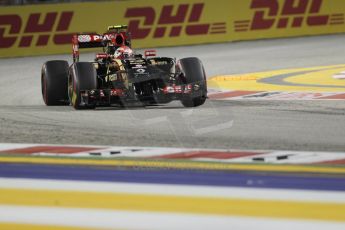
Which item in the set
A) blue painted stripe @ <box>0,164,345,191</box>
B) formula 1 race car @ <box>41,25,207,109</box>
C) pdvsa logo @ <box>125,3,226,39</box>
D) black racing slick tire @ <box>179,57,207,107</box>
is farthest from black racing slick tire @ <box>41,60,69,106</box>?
pdvsa logo @ <box>125,3,226,39</box>

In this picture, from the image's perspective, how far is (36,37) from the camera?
2156 centimetres

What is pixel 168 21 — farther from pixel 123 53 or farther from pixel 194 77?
pixel 194 77

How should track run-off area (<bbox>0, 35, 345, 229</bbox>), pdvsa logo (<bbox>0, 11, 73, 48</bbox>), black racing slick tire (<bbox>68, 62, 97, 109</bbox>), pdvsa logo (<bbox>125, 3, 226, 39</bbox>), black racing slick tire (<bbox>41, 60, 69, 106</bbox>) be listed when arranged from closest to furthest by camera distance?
track run-off area (<bbox>0, 35, 345, 229</bbox>) < black racing slick tire (<bbox>68, 62, 97, 109</bbox>) < black racing slick tire (<bbox>41, 60, 69, 106</bbox>) < pdvsa logo (<bbox>0, 11, 73, 48</bbox>) < pdvsa logo (<bbox>125, 3, 226, 39</bbox>)

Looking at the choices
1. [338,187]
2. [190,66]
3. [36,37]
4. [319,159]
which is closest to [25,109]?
[190,66]

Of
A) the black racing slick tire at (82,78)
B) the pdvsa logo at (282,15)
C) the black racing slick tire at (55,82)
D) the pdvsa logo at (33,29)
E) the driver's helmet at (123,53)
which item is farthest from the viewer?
the pdvsa logo at (282,15)

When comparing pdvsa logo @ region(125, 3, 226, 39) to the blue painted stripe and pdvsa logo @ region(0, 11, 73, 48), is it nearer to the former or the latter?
pdvsa logo @ region(0, 11, 73, 48)

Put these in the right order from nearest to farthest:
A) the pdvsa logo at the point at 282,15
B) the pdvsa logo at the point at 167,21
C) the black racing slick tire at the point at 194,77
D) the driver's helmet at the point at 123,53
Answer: the black racing slick tire at the point at 194,77
the driver's helmet at the point at 123,53
the pdvsa logo at the point at 167,21
the pdvsa logo at the point at 282,15

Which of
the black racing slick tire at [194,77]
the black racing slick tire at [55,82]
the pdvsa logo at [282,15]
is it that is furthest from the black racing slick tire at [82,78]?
the pdvsa logo at [282,15]

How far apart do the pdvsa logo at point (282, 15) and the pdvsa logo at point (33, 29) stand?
4.73 m

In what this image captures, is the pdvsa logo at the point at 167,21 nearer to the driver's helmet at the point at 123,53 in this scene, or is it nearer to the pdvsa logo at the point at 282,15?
the pdvsa logo at the point at 282,15

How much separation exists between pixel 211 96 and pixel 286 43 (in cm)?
1045

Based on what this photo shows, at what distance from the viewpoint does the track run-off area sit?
441cm

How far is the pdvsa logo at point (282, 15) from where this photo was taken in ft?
76.0

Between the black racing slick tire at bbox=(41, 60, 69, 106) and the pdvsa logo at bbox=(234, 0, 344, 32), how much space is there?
1269 cm
